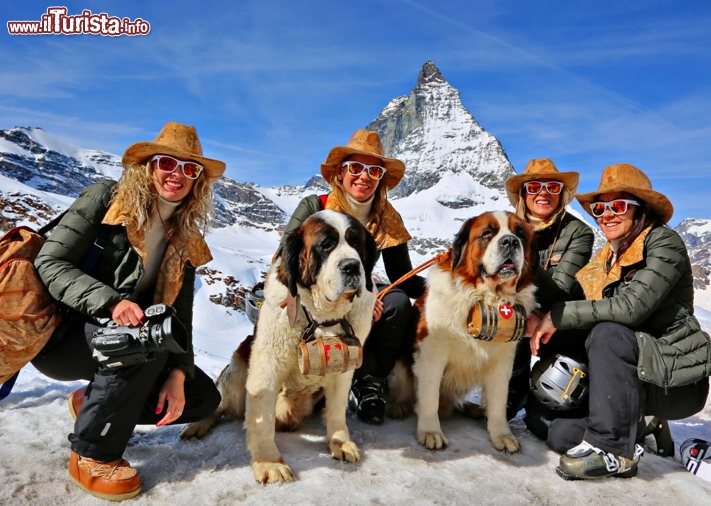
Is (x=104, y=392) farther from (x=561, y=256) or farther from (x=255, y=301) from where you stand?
(x=561, y=256)

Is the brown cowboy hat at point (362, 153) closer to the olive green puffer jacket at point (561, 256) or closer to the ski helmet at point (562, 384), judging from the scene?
the olive green puffer jacket at point (561, 256)

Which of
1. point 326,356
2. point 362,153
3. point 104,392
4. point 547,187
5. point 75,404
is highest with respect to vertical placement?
point 362,153

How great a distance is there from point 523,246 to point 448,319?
0.69 meters

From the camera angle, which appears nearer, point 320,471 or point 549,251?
point 320,471

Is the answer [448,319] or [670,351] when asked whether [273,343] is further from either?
→ [670,351]

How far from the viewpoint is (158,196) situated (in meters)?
2.89

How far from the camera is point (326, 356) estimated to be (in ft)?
8.71

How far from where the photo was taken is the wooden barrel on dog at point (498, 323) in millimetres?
3020

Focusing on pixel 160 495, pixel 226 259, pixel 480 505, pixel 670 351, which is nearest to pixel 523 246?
pixel 670 351

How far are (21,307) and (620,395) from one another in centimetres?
→ 330

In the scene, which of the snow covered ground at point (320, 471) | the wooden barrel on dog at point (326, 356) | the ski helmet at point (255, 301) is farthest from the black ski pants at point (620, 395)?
the ski helmet at point (255, 301)

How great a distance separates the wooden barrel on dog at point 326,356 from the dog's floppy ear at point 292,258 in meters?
0.32

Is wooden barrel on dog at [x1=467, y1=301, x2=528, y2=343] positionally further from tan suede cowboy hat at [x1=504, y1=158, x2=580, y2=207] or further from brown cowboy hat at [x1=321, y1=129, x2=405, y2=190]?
brown cowboy hat at [x1=321, y1=129, x2=405, y2=190]

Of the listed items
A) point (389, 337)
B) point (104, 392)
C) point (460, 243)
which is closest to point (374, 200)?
point (460, 243)
